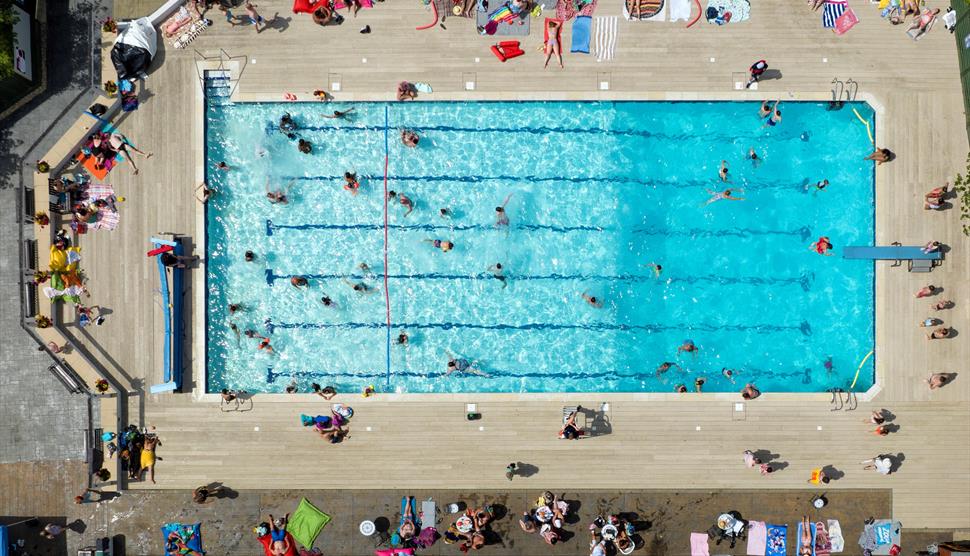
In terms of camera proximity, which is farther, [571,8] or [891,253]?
[571,8]

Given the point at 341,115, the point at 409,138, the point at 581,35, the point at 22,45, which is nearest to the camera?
the point at 22,45

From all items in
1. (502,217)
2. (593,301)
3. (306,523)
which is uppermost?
(502,217)

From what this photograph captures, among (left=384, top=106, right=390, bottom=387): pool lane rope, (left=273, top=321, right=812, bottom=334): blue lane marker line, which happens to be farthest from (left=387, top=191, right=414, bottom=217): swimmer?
(left=273, top=321, right=812, bottom=334): blue lane marker line

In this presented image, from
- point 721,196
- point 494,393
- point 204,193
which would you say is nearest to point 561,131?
point 721,196

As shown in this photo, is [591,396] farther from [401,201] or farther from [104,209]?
[104,209]

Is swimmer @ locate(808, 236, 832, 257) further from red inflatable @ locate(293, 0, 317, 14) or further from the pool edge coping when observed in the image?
red inflatable @ locate(293, 0, 317, 14)

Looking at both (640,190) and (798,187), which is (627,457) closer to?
(640,190)

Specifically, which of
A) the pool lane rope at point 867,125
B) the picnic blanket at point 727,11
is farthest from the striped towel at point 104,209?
the pool lane rope at point 867,125

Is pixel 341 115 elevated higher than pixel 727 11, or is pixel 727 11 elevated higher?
pixel 727 11
